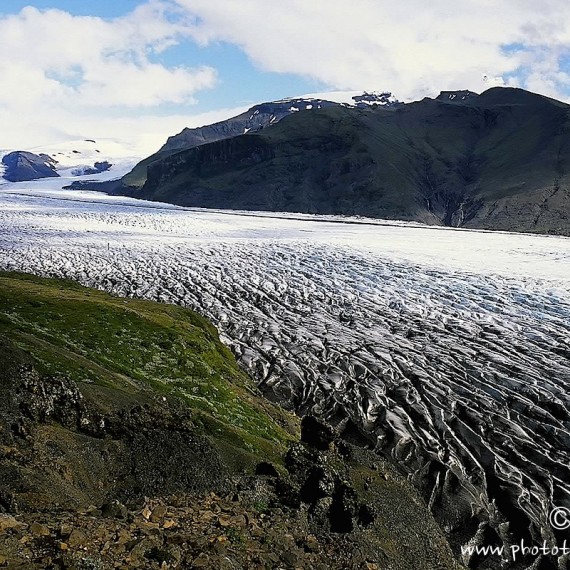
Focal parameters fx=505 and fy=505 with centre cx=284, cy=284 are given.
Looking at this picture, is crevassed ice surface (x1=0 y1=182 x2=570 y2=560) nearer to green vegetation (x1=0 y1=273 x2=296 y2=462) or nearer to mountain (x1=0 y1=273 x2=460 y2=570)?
mountain (x1=0 y1=273 x2=460 y2=570)

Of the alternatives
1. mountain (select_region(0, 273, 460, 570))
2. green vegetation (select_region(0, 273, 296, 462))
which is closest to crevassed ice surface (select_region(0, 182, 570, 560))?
mountain (select_region(0, 273, 460, 570))

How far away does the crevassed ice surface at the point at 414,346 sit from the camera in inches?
1037

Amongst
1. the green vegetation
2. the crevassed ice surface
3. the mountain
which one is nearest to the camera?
the mountain

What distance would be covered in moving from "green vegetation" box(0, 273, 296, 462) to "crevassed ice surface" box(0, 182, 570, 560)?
15.4ft

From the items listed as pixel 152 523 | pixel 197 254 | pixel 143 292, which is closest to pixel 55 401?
pixel 152 523

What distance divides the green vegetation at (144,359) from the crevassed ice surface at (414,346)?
470 cm

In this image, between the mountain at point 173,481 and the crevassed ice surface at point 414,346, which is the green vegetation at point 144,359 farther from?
the crevassed ice surface at point 414,346

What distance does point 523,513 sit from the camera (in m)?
23.1

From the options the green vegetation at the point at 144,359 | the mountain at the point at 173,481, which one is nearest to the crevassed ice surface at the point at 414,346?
the mountain at the point at 173,481

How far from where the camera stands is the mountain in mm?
13195

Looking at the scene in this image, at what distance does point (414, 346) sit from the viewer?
144 ft

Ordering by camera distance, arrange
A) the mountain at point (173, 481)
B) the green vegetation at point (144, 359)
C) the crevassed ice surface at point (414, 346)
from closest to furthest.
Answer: the mountain at point (173, 481)
the green vegetation at point (144, 359)
the crevassed ice surface at point (414, 346)

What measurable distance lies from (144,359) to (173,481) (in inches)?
595

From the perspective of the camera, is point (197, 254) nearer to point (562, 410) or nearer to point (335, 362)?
point (335, 362)
